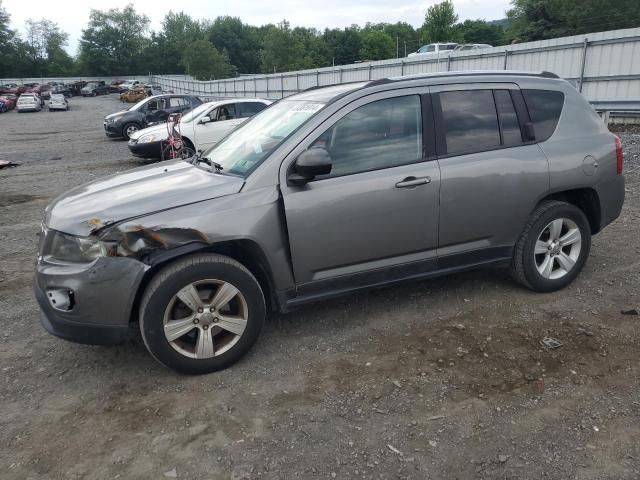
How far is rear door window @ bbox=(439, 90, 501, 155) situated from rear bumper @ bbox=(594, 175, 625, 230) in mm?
1091

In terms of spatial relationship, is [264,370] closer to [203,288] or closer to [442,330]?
[203,288]

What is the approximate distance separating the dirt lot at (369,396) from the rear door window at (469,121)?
1.30m

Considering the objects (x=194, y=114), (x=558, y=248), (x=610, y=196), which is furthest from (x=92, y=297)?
(x=194, y=114)

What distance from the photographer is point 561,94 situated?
4332 millimetres

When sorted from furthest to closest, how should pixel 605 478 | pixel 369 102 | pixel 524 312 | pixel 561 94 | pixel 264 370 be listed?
1. pixel 561 94
2. pixel 524 312
3. pixel 369 102
4. pixel 264 370
5. pixel 605 478

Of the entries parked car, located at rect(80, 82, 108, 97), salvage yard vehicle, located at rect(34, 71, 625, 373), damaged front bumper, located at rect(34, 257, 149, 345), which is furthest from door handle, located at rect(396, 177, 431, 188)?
parked car, located at rect(80, 82, 108, 97)

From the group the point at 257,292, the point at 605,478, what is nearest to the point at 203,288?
the point at 257,292

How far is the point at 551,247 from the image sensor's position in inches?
170

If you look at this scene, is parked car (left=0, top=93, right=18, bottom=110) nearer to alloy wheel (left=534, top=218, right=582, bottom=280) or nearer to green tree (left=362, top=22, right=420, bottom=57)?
alloy wheel (left=534, top=218, right=582, bottom=280)

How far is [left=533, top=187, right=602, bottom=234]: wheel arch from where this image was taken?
171 inches

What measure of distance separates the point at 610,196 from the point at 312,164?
2789 millimetres

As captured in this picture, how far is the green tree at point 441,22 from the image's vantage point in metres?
49.3

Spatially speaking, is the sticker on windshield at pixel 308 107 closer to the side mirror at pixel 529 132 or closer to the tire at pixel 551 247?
the side mirror at pixel 529 132

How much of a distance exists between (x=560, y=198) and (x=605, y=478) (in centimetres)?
255
